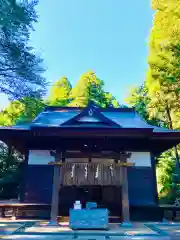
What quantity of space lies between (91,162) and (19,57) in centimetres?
519

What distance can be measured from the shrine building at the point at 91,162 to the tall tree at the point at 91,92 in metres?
14.2

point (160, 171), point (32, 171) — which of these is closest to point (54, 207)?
point (32, 171)

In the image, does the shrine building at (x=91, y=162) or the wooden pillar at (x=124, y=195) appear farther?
the shrine building at (x=91, y=162)

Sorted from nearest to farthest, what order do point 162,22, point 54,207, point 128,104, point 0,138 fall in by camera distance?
point 54,207 < point 0,138 < point 162,22 < point 128,104

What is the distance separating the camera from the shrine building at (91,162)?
8672mm

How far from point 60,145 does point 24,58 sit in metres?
4.05

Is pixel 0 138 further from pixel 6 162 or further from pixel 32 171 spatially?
pixel 6 162

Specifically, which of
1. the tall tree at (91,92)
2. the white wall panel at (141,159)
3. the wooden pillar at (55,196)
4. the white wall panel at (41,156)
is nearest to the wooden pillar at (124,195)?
the white wall panel at (141,159)

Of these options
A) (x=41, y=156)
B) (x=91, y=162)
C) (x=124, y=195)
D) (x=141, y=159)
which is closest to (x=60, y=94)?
(x=41, y=156)

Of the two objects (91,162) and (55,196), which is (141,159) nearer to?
(91,162)

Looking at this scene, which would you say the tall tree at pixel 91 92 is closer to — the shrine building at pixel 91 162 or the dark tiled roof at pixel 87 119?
the dark tiled roof at pixel 87 119

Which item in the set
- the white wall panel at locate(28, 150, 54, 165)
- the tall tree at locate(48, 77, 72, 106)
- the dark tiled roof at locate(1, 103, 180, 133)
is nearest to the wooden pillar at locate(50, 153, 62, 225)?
the white wall panel at locate(28, 150, 54, 165)

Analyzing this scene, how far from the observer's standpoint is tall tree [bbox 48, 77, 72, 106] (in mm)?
24375

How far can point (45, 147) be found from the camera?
9906 mm
